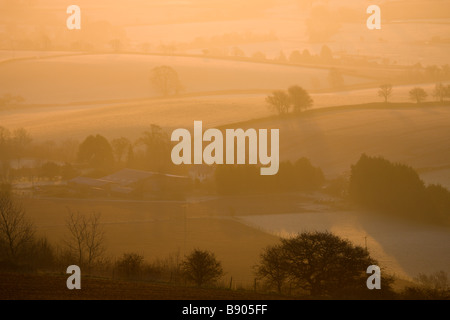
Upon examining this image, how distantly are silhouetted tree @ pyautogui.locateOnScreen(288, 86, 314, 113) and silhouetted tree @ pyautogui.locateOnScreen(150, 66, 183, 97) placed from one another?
1297 centimetres

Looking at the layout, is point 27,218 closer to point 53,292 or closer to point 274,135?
point 53,292

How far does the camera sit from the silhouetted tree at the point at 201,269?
14.7 metres

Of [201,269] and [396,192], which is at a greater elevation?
[396,192]

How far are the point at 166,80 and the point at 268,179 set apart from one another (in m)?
25.4

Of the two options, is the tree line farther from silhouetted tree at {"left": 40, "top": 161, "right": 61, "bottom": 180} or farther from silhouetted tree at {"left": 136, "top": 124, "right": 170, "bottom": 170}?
silhouetted tree at {"left": 136, "top": 124, "right": 170, "bottom": 170}

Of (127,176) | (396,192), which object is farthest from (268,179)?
(127,176)

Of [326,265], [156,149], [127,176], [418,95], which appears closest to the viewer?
[326,265]

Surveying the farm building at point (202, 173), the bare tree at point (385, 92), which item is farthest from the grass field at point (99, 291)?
the bare tree at point (385, 92)

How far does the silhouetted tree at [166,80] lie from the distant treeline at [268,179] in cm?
2405

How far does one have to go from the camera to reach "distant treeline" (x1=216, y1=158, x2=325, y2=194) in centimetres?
2522

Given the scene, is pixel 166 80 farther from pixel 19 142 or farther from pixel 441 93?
pixel 441 93

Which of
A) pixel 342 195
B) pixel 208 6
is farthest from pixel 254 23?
pixel 342 195

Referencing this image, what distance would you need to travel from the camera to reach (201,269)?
14.8m

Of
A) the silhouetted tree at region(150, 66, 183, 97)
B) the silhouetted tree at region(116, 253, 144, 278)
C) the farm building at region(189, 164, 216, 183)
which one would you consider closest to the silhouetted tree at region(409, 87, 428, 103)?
the silhouetted tree at region(150, 66, 183, 97)
